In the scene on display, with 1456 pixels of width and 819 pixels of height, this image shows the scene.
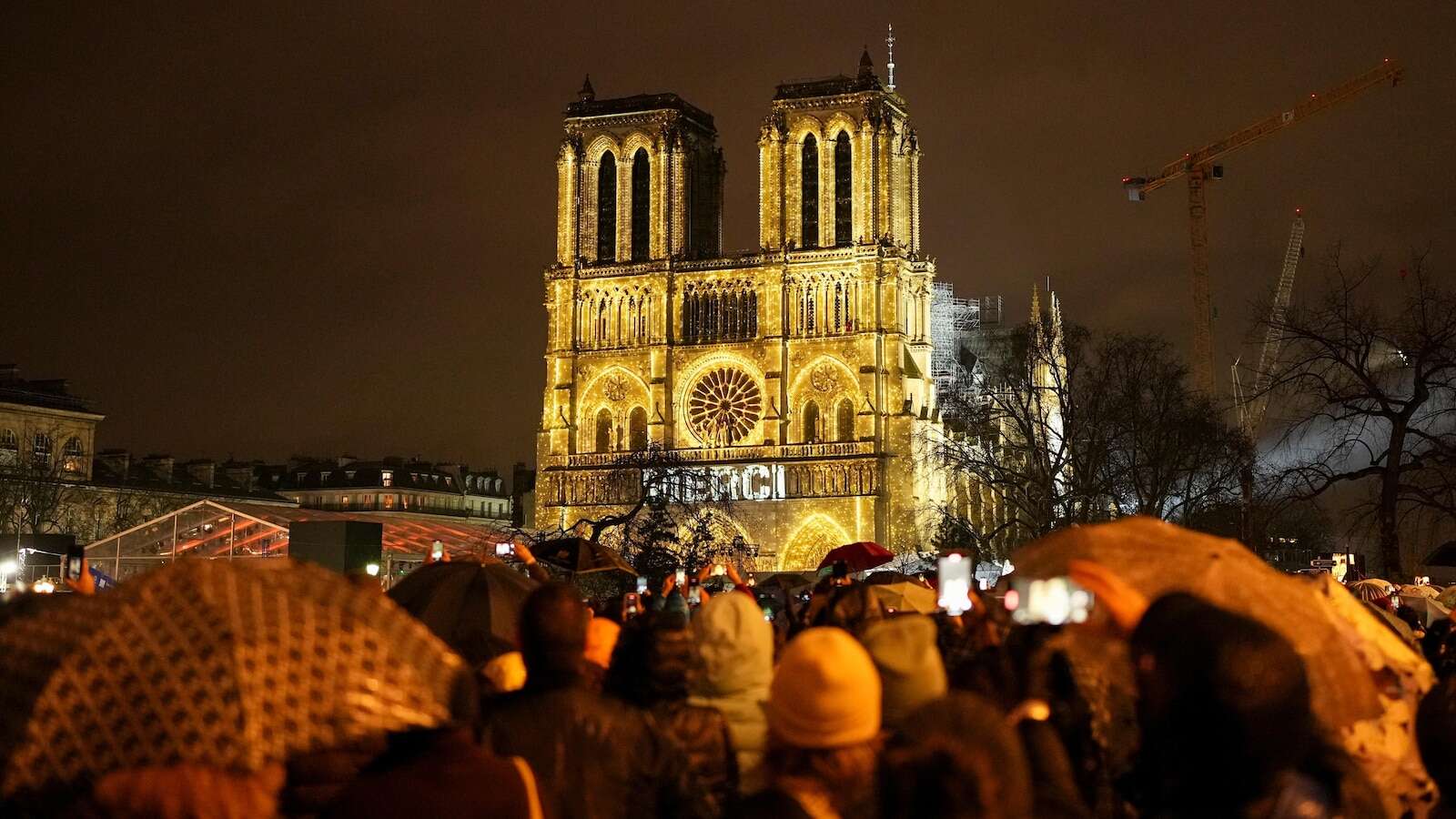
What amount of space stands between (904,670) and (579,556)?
42.1 feet

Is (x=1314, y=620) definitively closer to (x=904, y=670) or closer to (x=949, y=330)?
(x=904, y=670)

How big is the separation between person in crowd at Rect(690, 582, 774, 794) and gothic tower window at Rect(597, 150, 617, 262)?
69208 millimetres

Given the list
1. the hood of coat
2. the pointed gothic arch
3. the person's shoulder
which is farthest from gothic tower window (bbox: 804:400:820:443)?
the person's shoulder

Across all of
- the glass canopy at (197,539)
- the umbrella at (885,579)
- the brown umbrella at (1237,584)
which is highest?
the glass canopy at (197,539)

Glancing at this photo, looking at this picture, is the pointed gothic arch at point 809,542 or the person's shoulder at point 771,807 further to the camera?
the pointed gothic arch at point 809,542

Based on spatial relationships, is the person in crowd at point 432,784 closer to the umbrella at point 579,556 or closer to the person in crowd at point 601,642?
the person in crowd at point 601,642

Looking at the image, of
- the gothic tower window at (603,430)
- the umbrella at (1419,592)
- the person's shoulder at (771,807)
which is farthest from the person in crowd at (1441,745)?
the gothic tower window at (603,430)

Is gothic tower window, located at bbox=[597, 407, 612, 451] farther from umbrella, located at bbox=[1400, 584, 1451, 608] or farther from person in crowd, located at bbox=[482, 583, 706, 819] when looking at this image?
person in crowd, located at bbox=[482, 583, 706, 819]

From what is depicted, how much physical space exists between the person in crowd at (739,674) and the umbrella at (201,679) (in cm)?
248

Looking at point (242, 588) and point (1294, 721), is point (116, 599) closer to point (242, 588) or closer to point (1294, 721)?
point (242, 588)

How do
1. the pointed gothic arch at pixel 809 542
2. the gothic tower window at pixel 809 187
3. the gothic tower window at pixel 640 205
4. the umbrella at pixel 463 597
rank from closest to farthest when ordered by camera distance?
the umbrella at pixel 463 597 → the pointed gothic arch at pixel 809 542 → the gothic tower window at pixel 809 187 → the gothic tower window at pixel 640 205

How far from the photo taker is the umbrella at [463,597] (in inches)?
415

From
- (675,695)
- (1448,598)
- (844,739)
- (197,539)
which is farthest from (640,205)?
(844,739)

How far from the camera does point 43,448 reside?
86.9 meters
